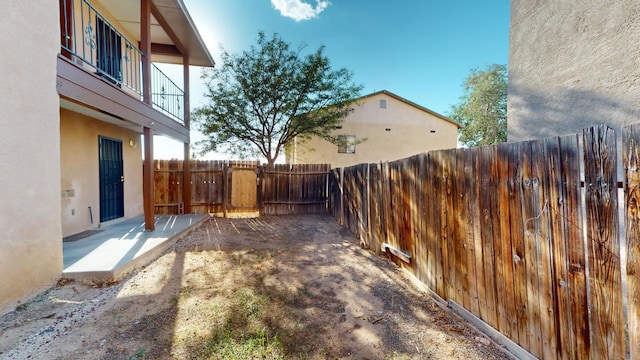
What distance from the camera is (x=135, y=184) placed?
718 cm

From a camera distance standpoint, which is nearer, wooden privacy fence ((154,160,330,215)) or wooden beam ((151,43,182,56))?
wooden beam ((151,43,182,56))

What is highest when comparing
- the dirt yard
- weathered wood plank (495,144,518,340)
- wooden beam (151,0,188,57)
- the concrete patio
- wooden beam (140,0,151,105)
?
wooden beam (151,0,188,57)

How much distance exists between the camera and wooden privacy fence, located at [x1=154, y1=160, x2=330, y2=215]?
8242 millimetres

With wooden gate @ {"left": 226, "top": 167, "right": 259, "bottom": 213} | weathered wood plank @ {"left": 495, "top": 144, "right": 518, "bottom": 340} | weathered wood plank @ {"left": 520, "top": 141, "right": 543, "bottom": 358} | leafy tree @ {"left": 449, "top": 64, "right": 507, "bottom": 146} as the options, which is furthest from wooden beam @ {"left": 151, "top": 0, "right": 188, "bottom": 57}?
leafy tree @ {"left": 449, "top": 64, "right": 507, "bottom": 146}

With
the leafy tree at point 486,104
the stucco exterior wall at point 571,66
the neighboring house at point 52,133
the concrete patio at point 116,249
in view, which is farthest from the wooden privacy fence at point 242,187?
the leafy tree at point 486,104

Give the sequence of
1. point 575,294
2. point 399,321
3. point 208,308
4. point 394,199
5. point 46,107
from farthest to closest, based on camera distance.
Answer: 1. point 394,199
2. point 46,107
3. point 208,308
4. point 399,321
5. point 575,294

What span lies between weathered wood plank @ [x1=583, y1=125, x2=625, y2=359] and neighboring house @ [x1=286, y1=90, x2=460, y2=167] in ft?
39.5

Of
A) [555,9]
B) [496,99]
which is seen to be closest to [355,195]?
[555,9]

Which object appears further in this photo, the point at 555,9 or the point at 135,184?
the point at 135,184

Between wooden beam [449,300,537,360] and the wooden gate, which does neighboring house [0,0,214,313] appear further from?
wooden beam [449,300,537,360]

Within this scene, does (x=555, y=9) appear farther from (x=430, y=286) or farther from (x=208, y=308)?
(x=208, y=308)

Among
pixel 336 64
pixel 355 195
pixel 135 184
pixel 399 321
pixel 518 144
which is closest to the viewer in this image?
pixel 518 144

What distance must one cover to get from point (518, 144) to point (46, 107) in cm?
511

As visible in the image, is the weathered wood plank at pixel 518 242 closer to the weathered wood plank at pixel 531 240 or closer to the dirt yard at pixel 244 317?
the weathered wood plank at pixel 531 240
